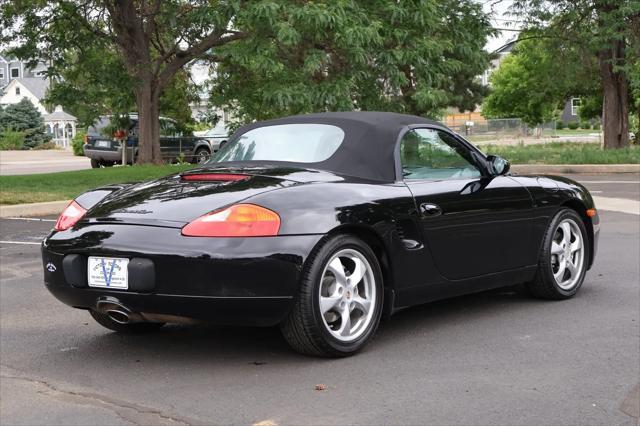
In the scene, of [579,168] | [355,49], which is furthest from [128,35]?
[579,168]

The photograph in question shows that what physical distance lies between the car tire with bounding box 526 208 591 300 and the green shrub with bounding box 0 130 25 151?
52.2 m

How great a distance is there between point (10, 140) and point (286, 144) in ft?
173

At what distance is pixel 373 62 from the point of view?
54.3 feet

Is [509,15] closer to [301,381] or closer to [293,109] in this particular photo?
[293,109]

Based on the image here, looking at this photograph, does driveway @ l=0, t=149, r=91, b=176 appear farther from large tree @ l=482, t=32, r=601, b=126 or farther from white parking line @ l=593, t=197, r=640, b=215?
A: white parking line @ l=593, t=197, r=640, b=215

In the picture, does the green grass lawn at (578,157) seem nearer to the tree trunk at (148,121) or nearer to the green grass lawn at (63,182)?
the tree trunk at (148,121)

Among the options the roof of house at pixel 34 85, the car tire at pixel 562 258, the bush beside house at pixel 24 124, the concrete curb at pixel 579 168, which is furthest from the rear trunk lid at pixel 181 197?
the roof of house at pixel 34 85

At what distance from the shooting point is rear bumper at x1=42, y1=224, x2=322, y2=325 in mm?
4492

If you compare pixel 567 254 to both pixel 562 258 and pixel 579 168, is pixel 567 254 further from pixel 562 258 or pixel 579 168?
pixel 579 168

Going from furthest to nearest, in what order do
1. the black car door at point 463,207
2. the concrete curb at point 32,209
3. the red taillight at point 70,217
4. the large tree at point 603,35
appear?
the large tree at point 603,35 < the concrete curb at point 32,209 < the black car door at point 463,207 < the red taillight at point 70,217

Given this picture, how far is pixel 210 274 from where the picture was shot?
449 centimetres

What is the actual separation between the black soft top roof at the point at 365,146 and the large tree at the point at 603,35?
21.5m

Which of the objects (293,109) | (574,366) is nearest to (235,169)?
(574,366)

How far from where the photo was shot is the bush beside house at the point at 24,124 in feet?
190
